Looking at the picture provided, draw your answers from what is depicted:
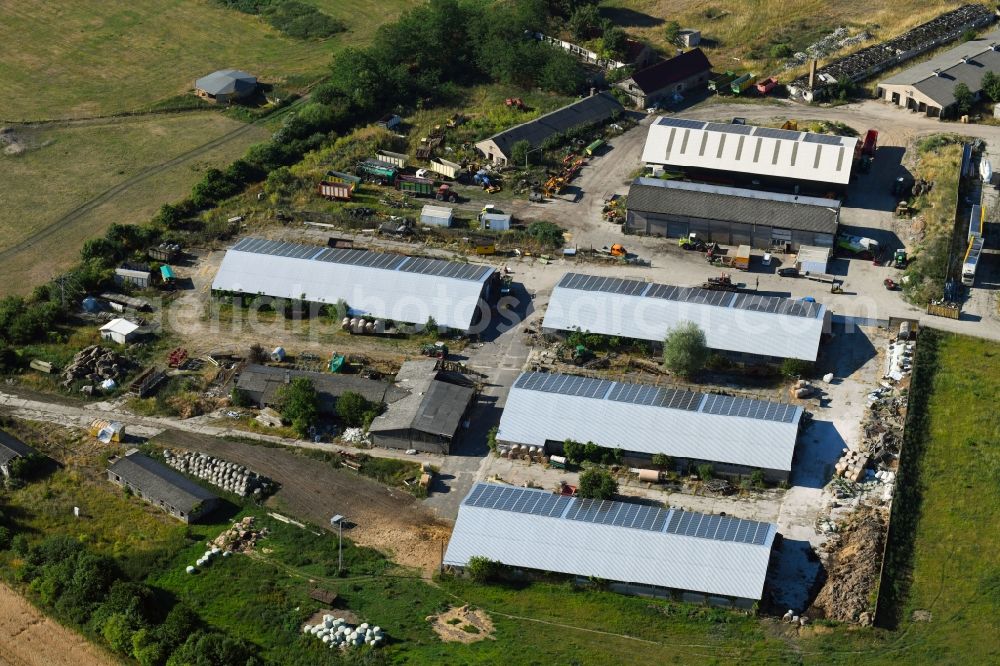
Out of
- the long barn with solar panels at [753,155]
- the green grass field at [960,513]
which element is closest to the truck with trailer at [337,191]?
the long barn with solar panels at [753,155]

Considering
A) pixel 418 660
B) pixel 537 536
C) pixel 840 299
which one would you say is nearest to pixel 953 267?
pixel 840 299

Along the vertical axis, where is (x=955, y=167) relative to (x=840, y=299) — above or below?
above

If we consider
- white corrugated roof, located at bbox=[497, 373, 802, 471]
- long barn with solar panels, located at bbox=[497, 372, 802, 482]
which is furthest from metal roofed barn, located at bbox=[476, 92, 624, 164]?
white corrugated roof, located at bbox=[497, 373, 802, 471]

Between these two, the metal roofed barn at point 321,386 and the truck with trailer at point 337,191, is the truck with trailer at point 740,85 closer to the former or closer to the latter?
the truck with trailer at point 337,191

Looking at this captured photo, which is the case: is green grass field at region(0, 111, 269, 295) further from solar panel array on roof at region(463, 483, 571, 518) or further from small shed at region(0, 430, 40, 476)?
solar panel array on roof at region(463, 483, 571, 518)

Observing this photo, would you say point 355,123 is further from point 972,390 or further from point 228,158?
point 972,390

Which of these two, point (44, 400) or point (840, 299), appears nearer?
point (44, 400)

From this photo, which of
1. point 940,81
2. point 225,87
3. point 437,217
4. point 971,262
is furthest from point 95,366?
point 940,81
